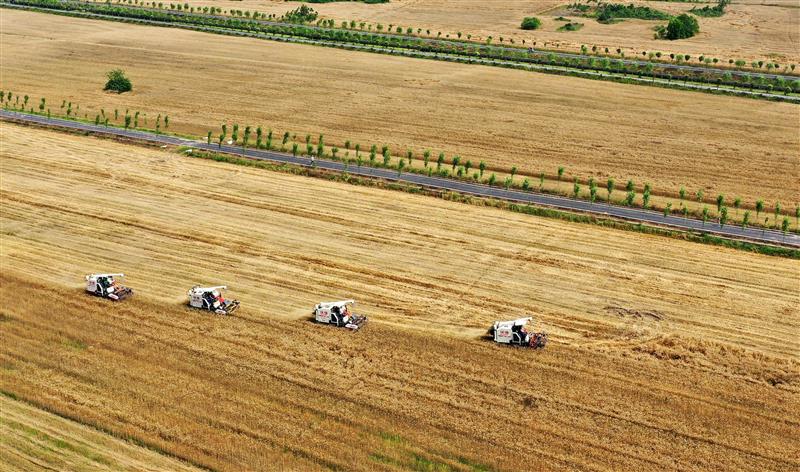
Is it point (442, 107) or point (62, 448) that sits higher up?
point (442, 107)

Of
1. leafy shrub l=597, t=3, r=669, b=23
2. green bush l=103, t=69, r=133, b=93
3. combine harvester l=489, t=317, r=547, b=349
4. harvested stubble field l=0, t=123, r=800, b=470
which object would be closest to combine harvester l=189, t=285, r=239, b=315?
harvested stubble field l=0, t=123, r=800, b=470

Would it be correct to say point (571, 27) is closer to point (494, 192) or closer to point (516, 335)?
point (494, 192)

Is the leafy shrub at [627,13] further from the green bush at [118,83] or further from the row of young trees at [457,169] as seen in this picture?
the green bush at [118,83]

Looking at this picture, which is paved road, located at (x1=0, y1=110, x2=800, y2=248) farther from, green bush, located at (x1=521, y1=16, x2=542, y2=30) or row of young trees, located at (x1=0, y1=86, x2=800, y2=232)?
green bush, located at (x1=521, y1=16, x2=542, y2=30)

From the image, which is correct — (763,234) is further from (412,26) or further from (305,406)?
(412,26)

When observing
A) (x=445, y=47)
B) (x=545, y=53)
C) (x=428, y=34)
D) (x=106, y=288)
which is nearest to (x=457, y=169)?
(x=106, y=288)

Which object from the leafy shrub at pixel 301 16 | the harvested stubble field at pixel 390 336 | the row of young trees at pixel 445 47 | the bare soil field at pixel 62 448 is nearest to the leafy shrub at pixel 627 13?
the row of young trees at pixel 445 47
